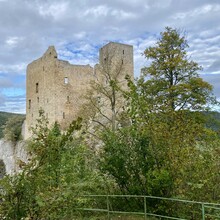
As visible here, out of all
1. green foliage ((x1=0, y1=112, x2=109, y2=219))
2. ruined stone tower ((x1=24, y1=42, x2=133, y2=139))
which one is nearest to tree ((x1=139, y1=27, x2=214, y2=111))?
ruined stone tower ((x1=24, y1=42, x2=133, y2=139))

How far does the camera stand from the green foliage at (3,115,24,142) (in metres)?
39.4

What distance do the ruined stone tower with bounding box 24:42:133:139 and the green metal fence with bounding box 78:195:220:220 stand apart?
22289mm

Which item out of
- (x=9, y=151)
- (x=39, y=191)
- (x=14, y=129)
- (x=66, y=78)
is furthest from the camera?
(x=14, y=129)

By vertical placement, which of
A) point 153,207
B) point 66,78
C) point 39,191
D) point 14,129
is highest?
point 66,78

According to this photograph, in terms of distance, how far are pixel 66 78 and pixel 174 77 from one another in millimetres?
14424

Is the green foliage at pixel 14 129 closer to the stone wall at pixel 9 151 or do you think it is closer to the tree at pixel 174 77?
the stone wall at pixel 9 151

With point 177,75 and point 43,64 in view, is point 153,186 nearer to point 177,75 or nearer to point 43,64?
point 177,75

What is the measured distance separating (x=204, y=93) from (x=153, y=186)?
48.2ft

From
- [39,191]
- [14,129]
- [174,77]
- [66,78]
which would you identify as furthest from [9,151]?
[39,191]

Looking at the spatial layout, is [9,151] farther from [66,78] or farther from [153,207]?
[153,207]

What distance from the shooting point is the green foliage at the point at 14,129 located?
129ft

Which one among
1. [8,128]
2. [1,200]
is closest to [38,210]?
[1,200]

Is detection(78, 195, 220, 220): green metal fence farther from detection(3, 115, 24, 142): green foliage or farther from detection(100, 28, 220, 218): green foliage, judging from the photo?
detection(3, 115, 24, 142): green foliage

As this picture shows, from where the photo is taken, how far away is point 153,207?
10789 millimetres
